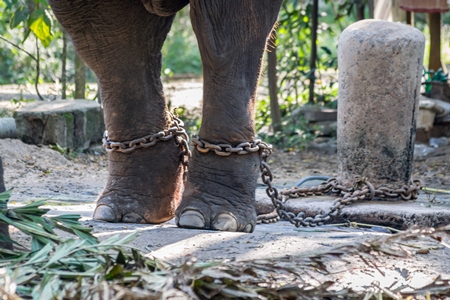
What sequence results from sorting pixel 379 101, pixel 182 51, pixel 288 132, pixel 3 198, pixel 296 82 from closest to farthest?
pixel 3 198, pixel 379 101, pixel 288 132, pixel 296 82, pixel 182 51

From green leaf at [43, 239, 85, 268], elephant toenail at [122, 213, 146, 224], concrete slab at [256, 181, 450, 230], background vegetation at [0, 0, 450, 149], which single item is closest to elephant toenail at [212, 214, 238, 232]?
elephant toenail at [122, 213, 146, 224]

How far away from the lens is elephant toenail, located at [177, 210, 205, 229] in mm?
2980

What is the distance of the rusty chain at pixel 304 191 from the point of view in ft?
10.2

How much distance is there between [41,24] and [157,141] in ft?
9.62

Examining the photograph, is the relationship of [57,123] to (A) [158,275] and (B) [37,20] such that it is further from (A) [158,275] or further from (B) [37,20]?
(A) [158,275]

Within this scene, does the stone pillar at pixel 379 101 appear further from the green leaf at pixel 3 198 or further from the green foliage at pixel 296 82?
the green foliage at pixel 296 82

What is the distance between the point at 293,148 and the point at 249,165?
4.36 m

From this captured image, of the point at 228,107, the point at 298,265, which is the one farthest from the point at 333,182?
the point at 298,265

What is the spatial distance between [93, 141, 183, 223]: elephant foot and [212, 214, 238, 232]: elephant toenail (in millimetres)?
424

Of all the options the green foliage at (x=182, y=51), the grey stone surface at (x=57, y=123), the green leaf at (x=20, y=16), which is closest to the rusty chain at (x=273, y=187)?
the grey stone surface at (x=57, y=123)

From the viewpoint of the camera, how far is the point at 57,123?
6.00 m

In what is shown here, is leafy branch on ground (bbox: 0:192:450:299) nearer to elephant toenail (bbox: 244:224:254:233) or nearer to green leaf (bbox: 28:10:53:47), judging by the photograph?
elephant toenail (bbox: 244:224:254:233)

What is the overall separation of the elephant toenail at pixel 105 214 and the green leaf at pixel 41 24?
2963 mm

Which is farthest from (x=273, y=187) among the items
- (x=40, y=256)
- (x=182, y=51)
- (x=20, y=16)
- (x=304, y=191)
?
(x=182, y=51)
